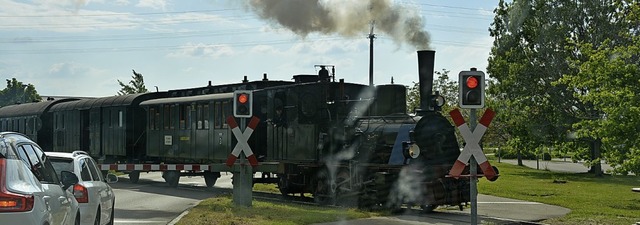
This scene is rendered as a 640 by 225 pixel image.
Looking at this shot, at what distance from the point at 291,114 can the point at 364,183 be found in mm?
2991

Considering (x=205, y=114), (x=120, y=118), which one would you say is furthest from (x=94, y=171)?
(x=120, y=118)

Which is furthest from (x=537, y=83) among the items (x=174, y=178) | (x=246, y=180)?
(x=246, y=180)

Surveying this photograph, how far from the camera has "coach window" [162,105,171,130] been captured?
26.2 m

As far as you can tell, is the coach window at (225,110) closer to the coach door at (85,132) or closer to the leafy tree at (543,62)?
the coach door at (85,132)

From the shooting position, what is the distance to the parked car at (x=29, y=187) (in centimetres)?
657

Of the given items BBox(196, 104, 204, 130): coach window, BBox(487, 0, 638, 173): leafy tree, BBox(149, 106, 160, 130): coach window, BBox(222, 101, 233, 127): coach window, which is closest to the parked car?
BBox(222, 101, 233, 127): coach window

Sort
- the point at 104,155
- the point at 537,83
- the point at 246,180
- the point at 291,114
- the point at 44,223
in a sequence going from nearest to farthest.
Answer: the point at 44,223
the point at 246,180
the point at 291,114
the point at 104,155
the point at 537,83

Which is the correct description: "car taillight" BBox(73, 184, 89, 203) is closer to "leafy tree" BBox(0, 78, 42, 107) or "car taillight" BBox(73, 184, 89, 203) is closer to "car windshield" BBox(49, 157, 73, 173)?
"car windshield" BBox(49, 157, 73, 173)

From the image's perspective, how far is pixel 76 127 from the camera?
104 ft

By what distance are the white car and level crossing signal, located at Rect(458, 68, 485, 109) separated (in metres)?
4.88

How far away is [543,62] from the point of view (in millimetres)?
41406

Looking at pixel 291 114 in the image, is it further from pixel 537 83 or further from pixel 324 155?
pixel 537 83

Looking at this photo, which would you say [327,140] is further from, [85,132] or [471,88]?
[85,132]

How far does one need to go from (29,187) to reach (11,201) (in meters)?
0.43
